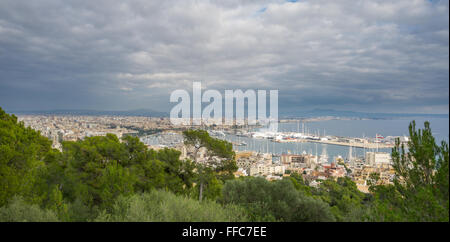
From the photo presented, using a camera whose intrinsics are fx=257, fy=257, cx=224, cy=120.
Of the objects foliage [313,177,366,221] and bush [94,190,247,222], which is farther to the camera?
foliage [313,177,366,221]

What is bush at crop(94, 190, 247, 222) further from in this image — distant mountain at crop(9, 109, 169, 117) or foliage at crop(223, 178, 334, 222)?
distant mountain at crop(9, 109, 169, 117)

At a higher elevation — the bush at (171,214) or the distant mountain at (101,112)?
the distant mountain at (101,112)

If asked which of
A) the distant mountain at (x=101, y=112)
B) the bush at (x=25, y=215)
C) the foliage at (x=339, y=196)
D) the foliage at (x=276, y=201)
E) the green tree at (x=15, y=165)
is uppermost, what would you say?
the distant mountain at (x=101, y=112)

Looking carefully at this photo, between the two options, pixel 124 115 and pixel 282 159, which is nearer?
pixel 124 115

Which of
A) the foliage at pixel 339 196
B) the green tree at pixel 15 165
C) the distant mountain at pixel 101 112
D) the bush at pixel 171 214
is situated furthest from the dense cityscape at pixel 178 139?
the bush at pixel 171 214

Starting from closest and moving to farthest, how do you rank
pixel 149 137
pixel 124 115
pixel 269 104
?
1. pixel 149 137
2. pixel 269 104
3. pixel 124 115

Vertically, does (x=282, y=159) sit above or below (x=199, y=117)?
below

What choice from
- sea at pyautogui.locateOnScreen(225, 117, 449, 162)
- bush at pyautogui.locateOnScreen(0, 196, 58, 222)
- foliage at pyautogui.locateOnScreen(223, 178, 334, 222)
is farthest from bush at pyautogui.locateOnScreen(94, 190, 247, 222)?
sea at pyautogui.locateOnScreen(225, 117, 449, 162)

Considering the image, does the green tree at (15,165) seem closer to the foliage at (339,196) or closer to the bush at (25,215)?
the bush at (25,215)
